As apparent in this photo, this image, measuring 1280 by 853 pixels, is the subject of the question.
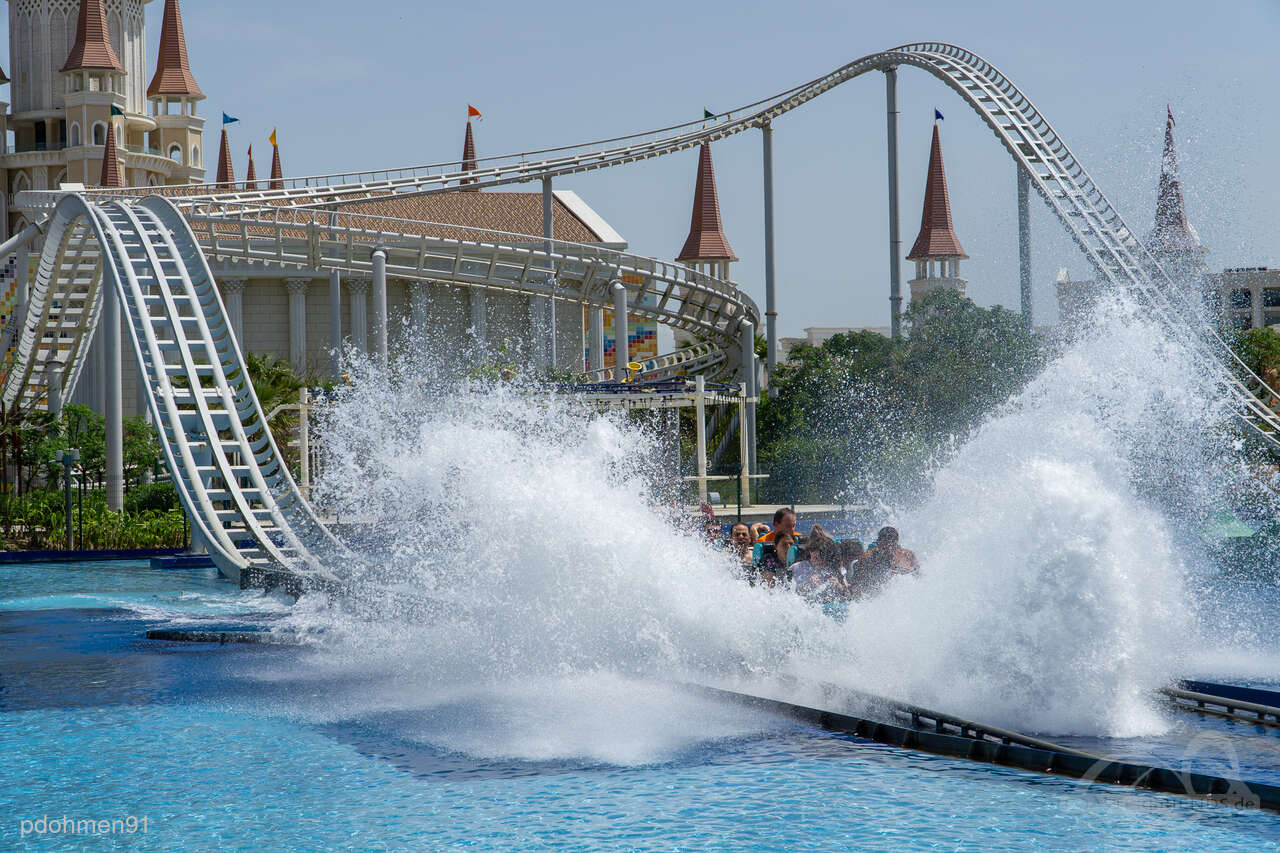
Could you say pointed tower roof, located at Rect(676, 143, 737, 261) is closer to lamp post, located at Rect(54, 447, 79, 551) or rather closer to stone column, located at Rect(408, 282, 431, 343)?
stone column, located at Rect(408, 282, 431, 343)

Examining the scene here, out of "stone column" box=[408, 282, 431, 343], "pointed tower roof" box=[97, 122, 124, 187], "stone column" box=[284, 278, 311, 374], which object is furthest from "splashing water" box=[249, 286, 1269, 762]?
"pointed tower roof" box=[97, 122, 124, 187]

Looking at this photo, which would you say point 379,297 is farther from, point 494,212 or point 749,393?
point 494,212

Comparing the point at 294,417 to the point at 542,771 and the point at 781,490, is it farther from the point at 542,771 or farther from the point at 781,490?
the point at 542,771

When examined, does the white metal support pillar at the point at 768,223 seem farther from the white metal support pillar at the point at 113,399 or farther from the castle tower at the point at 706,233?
the castle tower at the point at 706,233

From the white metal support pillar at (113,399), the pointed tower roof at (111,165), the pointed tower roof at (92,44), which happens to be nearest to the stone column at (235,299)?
the pointed tower roof at (111,165)

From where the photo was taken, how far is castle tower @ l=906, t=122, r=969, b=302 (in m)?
66.0

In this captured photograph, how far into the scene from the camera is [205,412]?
15.1 meters

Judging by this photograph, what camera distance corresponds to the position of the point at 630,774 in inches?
254

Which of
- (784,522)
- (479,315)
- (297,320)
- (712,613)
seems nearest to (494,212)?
(479,315)

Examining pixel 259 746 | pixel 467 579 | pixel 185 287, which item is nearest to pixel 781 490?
pixel 185 287

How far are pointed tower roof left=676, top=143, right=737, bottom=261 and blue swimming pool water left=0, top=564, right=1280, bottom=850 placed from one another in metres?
54.4

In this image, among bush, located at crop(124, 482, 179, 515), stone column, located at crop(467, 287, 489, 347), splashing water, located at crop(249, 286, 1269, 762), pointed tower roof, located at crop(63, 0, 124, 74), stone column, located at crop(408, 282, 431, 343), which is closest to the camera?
splashing water, located at crop(249, 286, 1269, 762)

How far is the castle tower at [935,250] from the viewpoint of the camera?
217 feet

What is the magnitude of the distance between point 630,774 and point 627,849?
90 cm
